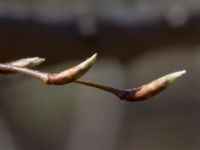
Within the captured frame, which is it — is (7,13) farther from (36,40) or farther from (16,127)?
(16,127)

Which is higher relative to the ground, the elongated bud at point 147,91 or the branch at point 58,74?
the branch at point 58,74

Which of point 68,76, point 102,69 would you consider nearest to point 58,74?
point 68,76

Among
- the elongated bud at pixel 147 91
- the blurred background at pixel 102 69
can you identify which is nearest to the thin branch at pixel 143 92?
the elongated bud at pixel 147 91

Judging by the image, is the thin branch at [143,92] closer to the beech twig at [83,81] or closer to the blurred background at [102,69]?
the beech twig at [83,81]

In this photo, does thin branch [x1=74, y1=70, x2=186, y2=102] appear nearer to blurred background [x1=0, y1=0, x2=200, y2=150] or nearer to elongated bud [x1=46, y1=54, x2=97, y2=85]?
elongated bud [x1=46, y1=54, x2=97, y2=85]

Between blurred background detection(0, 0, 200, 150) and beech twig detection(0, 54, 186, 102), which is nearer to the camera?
beech twig detection(0, 54, 186, 102)

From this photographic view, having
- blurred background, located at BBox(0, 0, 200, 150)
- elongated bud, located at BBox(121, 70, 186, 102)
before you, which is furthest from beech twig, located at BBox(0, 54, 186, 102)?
blurred background, located at BBox(0, 0, 200, 150)

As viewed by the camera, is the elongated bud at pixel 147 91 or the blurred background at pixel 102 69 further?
the blurred background at pixel 102 69

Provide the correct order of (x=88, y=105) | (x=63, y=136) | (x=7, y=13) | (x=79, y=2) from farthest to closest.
→ (x=63, y=136) < (x=88, y=105) < (x=79, y=2) < (x=7, y=13)

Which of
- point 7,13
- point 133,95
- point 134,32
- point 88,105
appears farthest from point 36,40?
point 88,105
